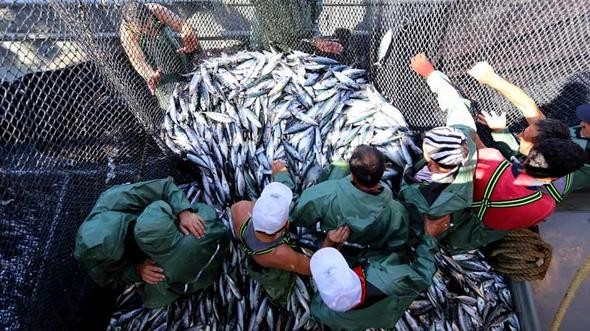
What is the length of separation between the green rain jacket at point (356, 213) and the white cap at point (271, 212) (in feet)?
0.90

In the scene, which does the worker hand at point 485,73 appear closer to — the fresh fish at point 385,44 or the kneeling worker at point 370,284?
the fresh fish at point 385,44

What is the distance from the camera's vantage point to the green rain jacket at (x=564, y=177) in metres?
3.46

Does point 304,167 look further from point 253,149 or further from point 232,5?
point 232,5

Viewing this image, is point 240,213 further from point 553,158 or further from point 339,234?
point 553,158

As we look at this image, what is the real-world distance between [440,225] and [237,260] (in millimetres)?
1762

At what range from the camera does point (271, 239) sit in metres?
A: 3.08

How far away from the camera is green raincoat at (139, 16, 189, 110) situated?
4.89m

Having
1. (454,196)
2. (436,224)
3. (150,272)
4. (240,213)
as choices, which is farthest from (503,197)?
(150,272)

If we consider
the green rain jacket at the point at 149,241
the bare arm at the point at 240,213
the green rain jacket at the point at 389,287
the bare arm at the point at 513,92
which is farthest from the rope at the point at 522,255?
the green rain jacket at the point at 149,241

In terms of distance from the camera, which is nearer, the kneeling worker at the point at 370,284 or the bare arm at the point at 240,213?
the kneeling worker at the point at 370,284

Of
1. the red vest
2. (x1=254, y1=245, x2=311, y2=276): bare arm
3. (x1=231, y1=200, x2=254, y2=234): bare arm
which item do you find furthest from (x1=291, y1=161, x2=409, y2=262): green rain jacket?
the red vest

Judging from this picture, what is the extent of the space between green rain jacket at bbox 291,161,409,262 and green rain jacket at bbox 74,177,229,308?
74 centimetres

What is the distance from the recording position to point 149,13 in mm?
4848

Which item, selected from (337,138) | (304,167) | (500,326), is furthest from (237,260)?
(500,326)
